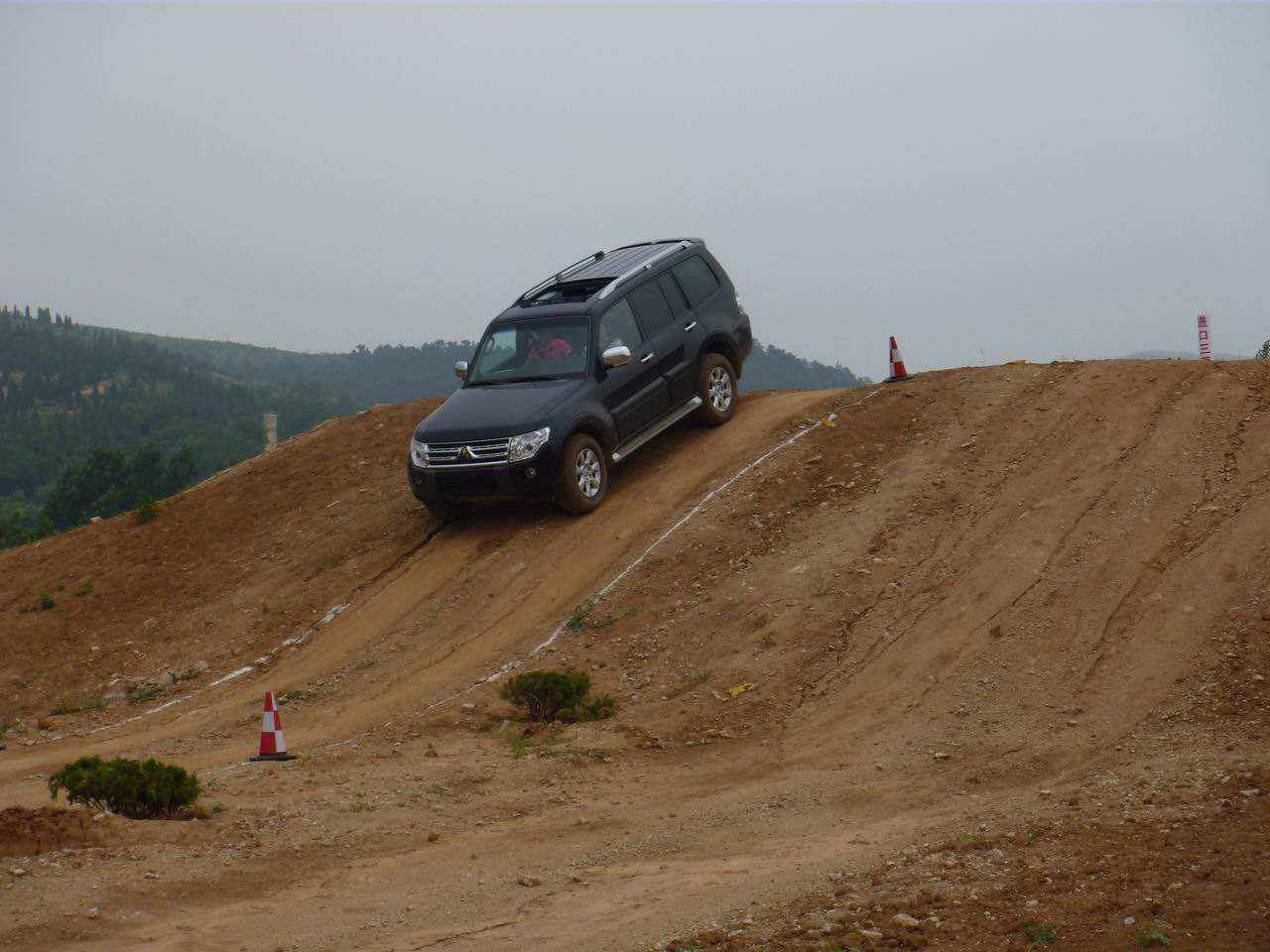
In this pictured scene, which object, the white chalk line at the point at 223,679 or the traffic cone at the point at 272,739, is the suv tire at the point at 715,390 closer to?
the white chalk line at the point at 223,679

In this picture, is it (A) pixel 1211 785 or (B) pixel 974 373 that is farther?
(B) pixel 974 373

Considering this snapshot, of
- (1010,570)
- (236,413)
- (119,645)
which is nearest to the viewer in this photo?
(1010,570)

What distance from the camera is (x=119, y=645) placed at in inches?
524

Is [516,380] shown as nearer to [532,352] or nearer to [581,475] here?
[532,352]

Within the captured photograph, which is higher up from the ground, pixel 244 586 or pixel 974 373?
pixel 974 373

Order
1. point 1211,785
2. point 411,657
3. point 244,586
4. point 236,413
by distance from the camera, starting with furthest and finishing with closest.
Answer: point 236,413 → point 244,586 → point 411,657 → point 1211,785

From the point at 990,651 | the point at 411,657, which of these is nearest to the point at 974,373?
the point at 990,651

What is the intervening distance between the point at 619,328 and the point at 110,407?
419 feet

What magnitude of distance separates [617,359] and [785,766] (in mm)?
6064

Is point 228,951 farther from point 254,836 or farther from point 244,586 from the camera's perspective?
point 244,586

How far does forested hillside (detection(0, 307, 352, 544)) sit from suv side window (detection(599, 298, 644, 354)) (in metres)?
74.7

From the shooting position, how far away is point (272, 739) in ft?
31.2

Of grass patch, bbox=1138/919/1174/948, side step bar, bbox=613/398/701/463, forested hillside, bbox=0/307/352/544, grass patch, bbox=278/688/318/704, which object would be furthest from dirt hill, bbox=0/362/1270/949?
forested hillside, bbox=0/307/352/544

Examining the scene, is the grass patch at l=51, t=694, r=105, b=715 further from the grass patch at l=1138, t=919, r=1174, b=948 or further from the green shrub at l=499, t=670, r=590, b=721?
the grass patch at l=1138, t=919, r=1174, b=948
